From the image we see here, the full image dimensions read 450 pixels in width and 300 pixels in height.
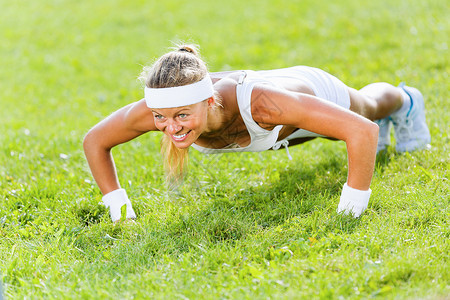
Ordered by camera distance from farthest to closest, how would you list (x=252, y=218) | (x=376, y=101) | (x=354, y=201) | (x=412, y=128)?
1. (x=412, y=128)
2. (x=376, y=101)
3. (x=252, y=218)
4. (x=354, y=201)

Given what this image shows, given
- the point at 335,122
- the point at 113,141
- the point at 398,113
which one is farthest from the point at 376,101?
the point at 113,141

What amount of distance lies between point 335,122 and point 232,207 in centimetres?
102

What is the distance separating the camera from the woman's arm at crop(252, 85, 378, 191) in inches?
140

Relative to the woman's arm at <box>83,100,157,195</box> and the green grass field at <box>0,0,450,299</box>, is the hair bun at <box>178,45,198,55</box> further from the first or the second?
the green grass field at <box>0,0,450,299</box>

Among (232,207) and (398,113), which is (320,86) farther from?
(232,207)

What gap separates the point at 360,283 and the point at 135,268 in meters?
1.30

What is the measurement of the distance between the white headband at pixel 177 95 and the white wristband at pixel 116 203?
87 centimetres

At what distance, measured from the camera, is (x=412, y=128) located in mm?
4996

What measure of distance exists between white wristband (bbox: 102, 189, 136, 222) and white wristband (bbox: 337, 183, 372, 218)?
1529 mm

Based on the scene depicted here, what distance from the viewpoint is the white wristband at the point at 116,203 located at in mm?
4152

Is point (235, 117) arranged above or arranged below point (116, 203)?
above

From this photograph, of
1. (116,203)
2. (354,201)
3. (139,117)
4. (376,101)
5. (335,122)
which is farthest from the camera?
(376,101)

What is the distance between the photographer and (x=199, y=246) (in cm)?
357

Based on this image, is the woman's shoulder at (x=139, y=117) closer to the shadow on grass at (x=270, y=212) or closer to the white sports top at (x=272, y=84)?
the white sports top at (x=272, y=84)
